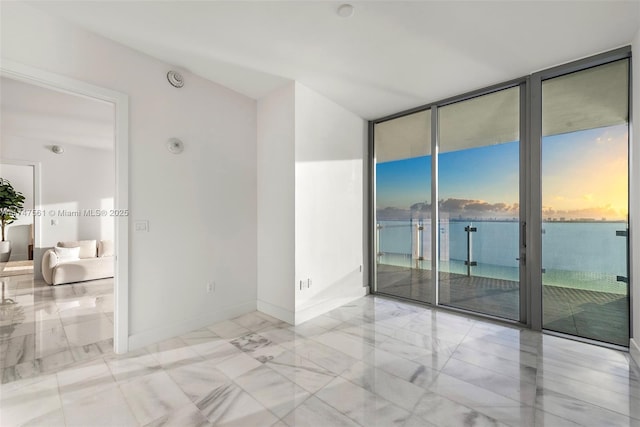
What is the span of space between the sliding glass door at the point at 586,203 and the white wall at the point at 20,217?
10148mm

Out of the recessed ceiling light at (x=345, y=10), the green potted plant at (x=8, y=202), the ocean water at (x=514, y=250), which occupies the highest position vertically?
the recessed ceiling light at (x=345, y=10)

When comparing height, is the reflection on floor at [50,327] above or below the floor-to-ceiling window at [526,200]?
below

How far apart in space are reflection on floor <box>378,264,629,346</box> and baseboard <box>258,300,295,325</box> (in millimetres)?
1768

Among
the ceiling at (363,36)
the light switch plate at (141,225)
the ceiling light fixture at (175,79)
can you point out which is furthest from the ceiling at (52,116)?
the light switch plate at (141,225)

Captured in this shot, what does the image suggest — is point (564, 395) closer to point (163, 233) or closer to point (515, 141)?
point (515, 141)

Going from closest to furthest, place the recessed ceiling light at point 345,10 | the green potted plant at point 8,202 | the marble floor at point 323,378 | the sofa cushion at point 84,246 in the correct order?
the marble floor at point 323,378 → the recessed ceiling light at point 345,10 → the sofa cushion at point 84,246 → the green potted plant at point 8,202

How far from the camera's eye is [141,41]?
8.13ft

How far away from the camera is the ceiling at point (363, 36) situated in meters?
2.06

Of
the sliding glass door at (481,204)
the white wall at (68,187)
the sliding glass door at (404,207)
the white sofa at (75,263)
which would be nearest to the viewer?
the sliding glass door at (481,204)

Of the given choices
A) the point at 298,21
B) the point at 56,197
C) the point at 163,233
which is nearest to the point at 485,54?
the point at 298,21

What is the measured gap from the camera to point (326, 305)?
3637 mm

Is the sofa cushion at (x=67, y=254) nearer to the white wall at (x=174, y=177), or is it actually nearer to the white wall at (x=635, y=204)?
the white wall at (x=174, y=177)

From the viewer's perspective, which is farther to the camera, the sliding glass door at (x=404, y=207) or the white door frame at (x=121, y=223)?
the sliding glass door at (x=404, y=207)

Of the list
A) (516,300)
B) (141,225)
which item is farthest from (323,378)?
(516,300)
